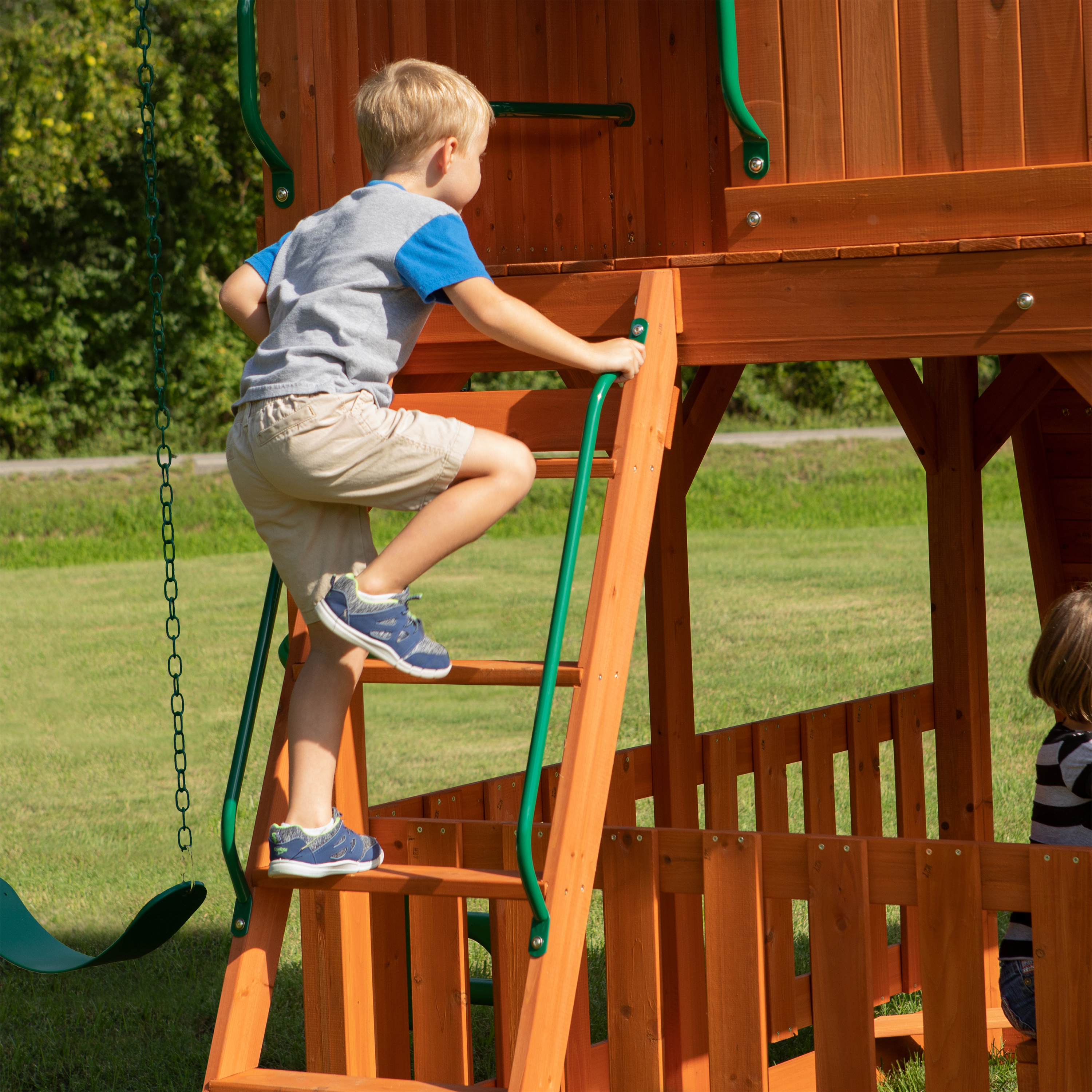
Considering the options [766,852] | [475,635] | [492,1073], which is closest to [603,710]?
[766,852]

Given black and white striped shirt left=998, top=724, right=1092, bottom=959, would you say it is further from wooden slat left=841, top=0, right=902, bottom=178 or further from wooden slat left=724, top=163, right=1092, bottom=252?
wooden slat left=841, top=0, right=902, bottom=178

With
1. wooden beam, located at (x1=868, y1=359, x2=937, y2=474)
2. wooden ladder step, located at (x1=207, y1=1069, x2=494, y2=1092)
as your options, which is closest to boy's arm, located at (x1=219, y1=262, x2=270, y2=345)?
wooden ladder step, located at (x1=207, y1=1069, x2=494, y2=1092)

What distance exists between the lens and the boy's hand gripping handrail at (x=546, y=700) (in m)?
2.74

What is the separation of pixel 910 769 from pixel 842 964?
281 cm

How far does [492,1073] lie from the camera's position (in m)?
4.89

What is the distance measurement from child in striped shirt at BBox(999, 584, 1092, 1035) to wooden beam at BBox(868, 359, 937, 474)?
75.4 inches

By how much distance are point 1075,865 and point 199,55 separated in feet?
77.1

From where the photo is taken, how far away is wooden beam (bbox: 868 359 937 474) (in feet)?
17.6

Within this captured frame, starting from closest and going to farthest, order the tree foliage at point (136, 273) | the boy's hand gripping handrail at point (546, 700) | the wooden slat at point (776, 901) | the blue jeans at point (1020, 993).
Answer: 1. the boy's hand gripping handrail at point (546, 700)
2. the blue jeans at point (1020, 993)
3. the wooden slat at point (776, 901)
4. the tree foliage at point (136, 273)

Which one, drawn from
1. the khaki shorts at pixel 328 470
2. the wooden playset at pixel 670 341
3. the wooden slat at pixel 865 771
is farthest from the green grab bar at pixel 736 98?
the wooden slat at pixel 865 771

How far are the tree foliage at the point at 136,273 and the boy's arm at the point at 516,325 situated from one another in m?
21.1

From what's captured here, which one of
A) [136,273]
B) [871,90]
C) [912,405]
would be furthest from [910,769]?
→ [136,273]

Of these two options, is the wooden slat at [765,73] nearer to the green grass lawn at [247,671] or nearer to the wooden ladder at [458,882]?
the wooden ladder at [458,882]

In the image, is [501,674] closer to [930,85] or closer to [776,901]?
[930,85]
